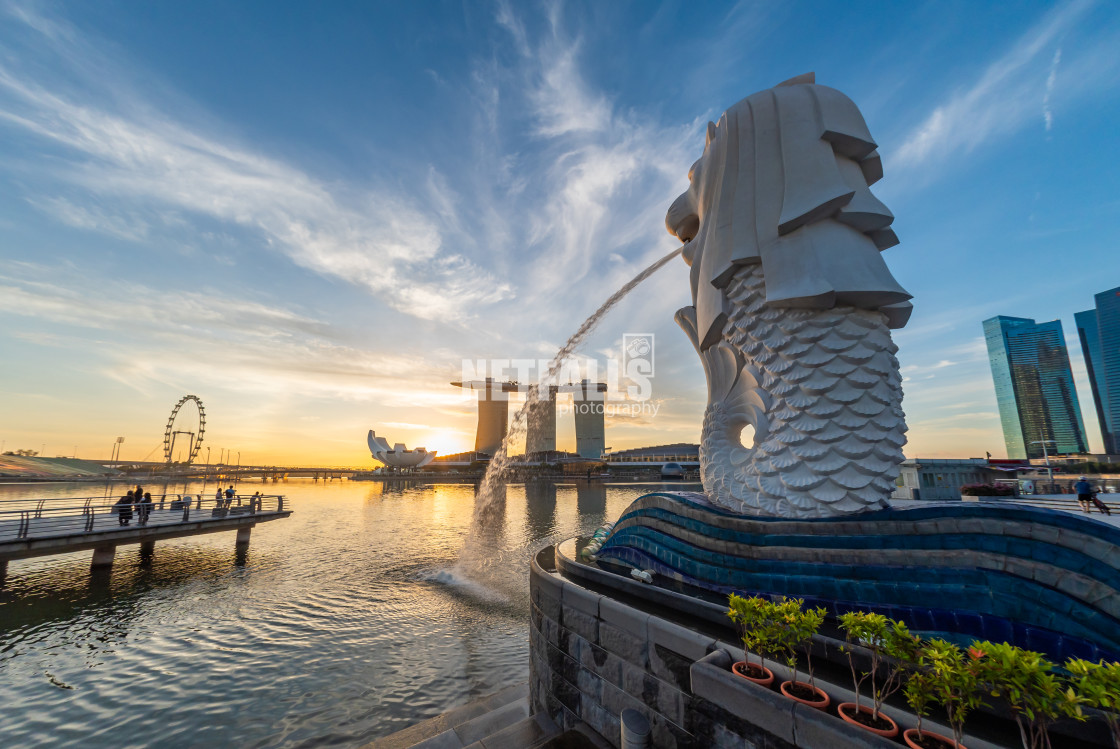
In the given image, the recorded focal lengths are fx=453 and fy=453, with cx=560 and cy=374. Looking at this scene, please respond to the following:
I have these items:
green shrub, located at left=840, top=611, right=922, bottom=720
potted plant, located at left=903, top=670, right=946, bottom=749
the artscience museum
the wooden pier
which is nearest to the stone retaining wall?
potted plant, located at left=903, top=670, right=946, bottom=749

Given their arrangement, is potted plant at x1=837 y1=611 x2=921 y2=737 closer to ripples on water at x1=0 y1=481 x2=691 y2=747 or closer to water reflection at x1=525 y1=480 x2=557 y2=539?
ripples on water at x1=0 y1=481 x2=691 y2=747

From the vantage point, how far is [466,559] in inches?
742

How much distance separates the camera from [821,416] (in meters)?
7.49

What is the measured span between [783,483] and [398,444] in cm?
11415

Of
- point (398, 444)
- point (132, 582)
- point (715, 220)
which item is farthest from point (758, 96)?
point (398, 444)

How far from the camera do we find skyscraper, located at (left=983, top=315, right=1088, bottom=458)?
81.8m

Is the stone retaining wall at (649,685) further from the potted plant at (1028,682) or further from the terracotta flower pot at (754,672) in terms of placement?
the potted plant at (1028,682)

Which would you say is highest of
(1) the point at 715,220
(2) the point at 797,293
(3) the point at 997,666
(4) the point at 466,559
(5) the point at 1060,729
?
(1) the point at 715,220

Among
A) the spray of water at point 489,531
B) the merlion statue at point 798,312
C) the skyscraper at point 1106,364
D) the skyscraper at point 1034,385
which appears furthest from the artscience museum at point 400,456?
the skyscraper at point 1106,364

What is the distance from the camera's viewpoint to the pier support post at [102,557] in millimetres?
16641

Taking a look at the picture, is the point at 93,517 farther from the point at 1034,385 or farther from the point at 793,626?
the point at 1034,385

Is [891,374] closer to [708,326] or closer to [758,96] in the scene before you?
[708,326]

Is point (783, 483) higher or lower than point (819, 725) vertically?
higher

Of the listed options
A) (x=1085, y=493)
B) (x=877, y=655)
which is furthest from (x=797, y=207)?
(x=1085, y=493)
